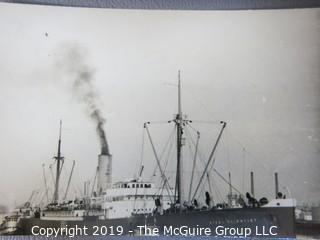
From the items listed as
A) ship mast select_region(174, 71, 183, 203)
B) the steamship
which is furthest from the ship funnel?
ship mast select_region(174, 71, 183, 203)

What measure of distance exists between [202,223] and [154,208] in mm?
111

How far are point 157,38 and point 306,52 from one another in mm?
342

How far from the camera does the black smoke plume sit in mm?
1051

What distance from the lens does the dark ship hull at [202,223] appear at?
1.00 meters

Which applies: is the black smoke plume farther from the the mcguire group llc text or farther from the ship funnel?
the the mcguire group llc text

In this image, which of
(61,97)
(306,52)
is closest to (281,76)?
(306,52)

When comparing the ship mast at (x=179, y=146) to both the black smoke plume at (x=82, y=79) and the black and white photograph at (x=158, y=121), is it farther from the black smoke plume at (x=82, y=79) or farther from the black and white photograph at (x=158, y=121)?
the black smoke plume at (x=82, y=79)

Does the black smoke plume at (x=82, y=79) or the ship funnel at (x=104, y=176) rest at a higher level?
the black smoke plume at (x=82, y=79)

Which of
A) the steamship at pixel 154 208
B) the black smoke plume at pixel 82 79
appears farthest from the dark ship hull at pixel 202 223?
the black smoke plume at pixel 82 79

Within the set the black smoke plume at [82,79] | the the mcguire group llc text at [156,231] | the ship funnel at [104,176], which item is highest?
the black smoke plume at [82,79]

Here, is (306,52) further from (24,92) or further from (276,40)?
(24,92)

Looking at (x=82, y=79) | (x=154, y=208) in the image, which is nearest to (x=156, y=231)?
(x=154, y=208)

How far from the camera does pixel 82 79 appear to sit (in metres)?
1.06

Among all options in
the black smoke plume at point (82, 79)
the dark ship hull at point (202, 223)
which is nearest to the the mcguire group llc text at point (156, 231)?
the dark ship hull at point (202, 223)
